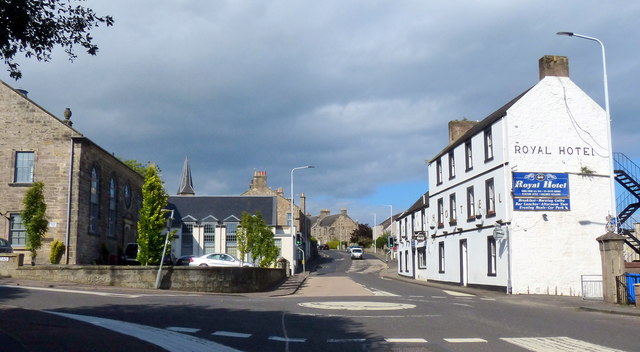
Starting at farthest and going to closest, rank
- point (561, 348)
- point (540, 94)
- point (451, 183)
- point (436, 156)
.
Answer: point (436, 156) → point (451, 183) → point (540, 94) → point (561, 348)

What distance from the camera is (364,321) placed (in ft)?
44.6

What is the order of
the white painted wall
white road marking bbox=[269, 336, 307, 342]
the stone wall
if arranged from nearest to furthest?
white road marking bbox=[269, 336, 307, 342] < the stone wall < the white painted wall

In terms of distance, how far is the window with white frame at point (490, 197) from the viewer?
97.3 feet

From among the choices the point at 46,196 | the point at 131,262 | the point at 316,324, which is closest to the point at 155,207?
the point at 46,196

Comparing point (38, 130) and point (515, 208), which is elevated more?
point (38, 130)

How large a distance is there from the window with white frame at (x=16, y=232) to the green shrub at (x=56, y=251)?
2.20 m

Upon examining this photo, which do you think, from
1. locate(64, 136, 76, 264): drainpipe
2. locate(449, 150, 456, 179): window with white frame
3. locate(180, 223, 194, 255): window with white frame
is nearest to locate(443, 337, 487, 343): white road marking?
locate(64, 136, 76, 264): drainpipe

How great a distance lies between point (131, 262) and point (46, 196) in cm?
811

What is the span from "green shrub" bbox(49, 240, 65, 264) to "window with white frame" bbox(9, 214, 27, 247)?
2.20 meters

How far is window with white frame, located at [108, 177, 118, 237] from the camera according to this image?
38781 millimetres

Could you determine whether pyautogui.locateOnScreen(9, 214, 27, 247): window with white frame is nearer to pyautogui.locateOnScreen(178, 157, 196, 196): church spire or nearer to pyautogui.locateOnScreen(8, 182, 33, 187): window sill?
pyautogui.locateOnScreen(8, 182, 33, 187): window sill

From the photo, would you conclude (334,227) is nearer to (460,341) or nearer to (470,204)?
(470,204)

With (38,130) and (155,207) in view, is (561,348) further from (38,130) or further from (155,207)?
(38,130)

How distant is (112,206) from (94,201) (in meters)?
3.92
